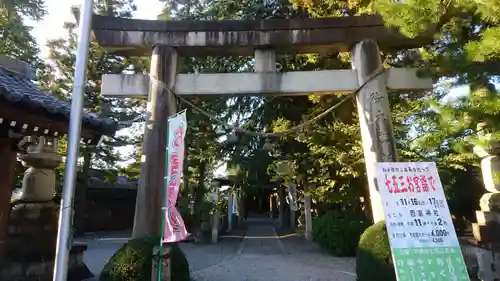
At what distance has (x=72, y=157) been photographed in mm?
4324

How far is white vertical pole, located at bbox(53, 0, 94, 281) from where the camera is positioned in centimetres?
402

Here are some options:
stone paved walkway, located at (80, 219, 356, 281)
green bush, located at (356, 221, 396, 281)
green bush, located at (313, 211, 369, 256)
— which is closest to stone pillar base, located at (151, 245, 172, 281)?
stone paved walkway, located at (80, 219, 356, 281)

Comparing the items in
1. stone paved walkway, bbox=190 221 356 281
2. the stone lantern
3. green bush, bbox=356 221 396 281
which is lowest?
stone paved walkway, bbox=190 221 356 281

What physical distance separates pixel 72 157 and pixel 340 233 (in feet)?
34.2

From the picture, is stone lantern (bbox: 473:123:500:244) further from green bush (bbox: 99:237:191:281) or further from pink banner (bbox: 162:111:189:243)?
green bush (bbox: 99:237:191:281)

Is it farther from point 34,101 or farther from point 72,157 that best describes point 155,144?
point 72,157

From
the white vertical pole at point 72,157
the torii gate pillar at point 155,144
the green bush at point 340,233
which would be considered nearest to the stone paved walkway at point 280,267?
the green bush at point 340,233

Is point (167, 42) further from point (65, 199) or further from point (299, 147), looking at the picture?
point (299, 147)

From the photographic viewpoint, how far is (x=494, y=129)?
15.0 ft

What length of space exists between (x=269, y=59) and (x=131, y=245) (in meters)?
4.49

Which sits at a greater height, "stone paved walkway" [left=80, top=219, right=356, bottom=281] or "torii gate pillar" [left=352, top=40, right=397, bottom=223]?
"torii gate pillar" [left=352, top=40, right=397, bottom=223]

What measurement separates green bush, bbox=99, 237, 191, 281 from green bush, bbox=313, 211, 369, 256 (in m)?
7.58

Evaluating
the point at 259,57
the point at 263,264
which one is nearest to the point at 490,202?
the point at 259,57

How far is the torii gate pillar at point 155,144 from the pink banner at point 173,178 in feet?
4.16
